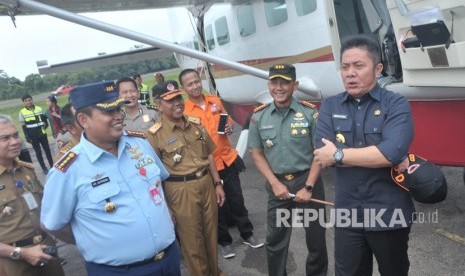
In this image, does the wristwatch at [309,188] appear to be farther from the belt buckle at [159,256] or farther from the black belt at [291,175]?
the belt buckle at [159,256]

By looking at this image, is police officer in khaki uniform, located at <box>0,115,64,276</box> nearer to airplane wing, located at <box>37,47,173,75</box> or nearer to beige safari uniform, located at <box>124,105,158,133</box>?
beige safari uniform, located at <box>124,105,158,133</box>

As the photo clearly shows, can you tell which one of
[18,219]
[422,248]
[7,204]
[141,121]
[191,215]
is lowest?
[422,248]

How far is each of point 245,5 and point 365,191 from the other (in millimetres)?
4628

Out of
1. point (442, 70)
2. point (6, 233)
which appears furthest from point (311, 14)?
point (6, 233)

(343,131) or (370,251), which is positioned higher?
(343,131)

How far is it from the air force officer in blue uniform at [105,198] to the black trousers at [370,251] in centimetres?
101

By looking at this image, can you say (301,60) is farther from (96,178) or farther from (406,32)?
(96,178)

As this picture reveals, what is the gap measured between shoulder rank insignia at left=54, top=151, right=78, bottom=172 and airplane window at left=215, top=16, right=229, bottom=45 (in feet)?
17.8

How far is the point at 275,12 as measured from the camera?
5160 mm

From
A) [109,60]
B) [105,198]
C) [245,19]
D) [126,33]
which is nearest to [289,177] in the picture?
[105,198]

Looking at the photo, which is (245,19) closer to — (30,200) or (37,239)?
(30,200)

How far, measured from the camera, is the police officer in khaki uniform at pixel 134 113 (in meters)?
3.78

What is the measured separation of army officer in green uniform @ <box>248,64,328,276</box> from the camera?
2.80 meters

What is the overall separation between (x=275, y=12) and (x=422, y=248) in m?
3.44
